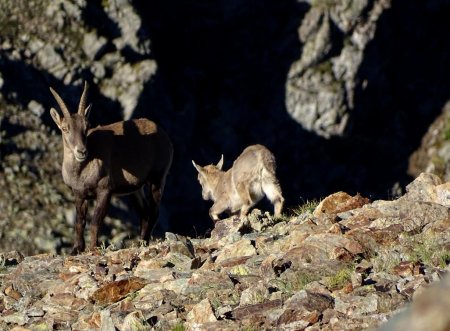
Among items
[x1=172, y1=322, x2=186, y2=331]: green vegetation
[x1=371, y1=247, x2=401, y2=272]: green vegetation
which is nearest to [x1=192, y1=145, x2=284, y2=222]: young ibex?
[x1=371, y1=247, x2=401, y2=272]: green vegetation

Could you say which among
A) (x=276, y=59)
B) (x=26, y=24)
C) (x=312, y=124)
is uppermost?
(x=26, y=24)

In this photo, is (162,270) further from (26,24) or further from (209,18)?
(209,18)

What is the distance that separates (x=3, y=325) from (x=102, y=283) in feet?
3.83

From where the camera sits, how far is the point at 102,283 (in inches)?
442

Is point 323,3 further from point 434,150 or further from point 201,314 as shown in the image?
point 201,314

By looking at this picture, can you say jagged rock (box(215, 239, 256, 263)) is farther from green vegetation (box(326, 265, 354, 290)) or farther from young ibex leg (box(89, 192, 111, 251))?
young ibex leg (box(89, 192, 111, 251))

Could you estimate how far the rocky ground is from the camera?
348 inches

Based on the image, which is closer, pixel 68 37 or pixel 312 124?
pixel 68 37

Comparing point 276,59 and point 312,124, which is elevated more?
point 276,59

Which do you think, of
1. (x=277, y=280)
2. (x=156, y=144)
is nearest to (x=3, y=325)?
(x=277, y=280)

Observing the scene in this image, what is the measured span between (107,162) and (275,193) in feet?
11.1

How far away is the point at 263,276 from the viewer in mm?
10281

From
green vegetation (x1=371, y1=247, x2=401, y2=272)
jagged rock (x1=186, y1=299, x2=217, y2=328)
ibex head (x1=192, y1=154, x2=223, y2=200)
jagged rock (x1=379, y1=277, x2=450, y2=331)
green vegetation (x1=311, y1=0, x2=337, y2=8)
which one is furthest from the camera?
green vegetation (x1=311, y1=0, x2=337, y2=8)

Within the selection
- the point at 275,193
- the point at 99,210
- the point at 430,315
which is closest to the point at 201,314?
the point at 430,315
